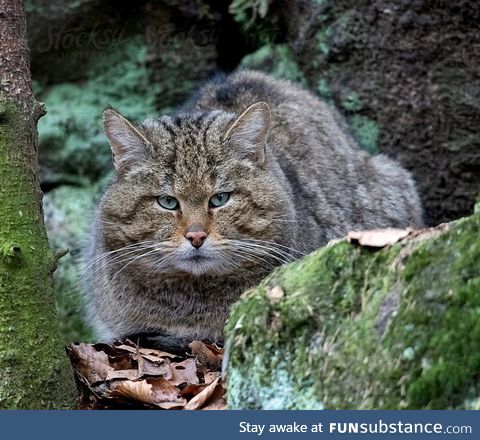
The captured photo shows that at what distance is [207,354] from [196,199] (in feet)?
2.72

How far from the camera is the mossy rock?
9.43 ft

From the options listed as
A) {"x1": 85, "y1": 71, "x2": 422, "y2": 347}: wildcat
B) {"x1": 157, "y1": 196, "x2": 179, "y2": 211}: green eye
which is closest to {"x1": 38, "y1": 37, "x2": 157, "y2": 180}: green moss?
{"x1": 85, "y1": 71, "x2": 422, "y2": 347}: wildcat

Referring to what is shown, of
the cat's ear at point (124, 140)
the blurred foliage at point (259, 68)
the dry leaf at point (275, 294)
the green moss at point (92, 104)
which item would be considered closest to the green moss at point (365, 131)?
the blurred foliage at point (259, 68)

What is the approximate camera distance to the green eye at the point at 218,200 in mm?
4867

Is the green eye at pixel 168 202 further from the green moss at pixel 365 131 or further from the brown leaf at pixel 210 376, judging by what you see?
the green moss at pixel 365 131

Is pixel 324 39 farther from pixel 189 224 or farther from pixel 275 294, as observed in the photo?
pixel 275 294

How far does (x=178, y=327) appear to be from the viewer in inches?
201

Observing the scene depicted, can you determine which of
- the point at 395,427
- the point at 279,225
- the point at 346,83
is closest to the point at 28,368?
the point at 395,427

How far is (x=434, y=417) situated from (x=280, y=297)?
0.73 meters

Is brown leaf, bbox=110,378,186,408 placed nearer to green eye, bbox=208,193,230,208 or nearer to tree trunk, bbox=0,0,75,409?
tree trunk, bbox=0,0,75,409

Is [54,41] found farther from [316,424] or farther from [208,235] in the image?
[316,424]

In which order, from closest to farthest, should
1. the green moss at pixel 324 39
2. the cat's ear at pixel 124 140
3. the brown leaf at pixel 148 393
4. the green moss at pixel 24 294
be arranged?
the green moss at pixel 24 294 < the brown leaf at pixel 148 393 < the cat's ear at pixel 124 140 < the green moss at pixel 324 39

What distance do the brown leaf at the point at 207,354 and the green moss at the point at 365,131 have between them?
2.60m

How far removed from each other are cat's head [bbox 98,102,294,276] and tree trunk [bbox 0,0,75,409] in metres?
1.10
